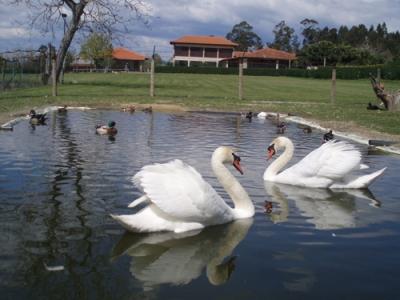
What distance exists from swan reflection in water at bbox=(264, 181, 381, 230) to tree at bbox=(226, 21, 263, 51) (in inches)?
6821

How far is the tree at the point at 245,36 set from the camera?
181875 mm

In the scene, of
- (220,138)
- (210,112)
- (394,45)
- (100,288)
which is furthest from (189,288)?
(394,45)

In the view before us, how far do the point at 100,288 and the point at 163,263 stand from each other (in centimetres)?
105

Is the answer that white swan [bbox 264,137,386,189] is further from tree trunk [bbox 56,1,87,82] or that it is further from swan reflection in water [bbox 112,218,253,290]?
tree trunk [bbox 56,1,87,82]

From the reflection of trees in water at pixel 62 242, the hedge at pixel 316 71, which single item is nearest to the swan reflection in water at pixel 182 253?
the reflection of trees in water at pixel 62 242

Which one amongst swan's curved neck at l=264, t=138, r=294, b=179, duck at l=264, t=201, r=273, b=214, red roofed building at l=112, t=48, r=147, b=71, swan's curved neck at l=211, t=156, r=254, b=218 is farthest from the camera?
red roofed building at l=112, t=48, r=147, b=71

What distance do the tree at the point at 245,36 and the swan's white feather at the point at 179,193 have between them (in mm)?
176282

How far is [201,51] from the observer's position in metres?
146

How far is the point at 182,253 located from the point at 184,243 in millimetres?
338

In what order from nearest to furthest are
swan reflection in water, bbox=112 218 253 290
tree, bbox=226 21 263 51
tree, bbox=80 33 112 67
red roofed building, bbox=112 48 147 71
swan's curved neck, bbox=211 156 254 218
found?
swan reflection in water, bbox=112 218 253 290, swan's curved neck, bbox=211 156 254 218, tree, bbox=80 33 112 67, red roofed building, bbox=112 48 147 71, tree, bbox=226 21 263 51

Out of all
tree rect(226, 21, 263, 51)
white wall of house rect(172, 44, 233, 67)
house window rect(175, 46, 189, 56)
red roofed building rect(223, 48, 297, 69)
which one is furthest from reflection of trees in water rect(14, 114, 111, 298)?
tree rect(226, 21, 263, 51)

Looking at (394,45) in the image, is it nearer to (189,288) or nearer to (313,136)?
(313,136)

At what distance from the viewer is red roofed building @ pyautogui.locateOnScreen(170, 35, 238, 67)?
470 feet

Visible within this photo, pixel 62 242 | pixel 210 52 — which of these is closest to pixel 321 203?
pixel 62 242
